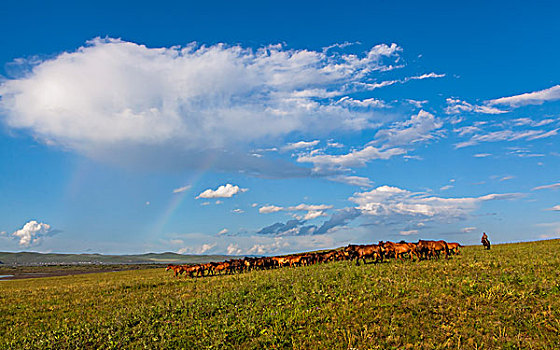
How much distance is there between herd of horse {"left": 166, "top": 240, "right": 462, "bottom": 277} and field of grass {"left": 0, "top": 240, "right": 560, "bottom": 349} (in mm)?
5761

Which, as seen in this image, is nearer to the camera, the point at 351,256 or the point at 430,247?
the point at 430,247

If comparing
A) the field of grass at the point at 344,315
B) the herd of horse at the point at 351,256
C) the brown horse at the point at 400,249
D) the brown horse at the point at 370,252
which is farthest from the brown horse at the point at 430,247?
the field of grass at the point at 344,315

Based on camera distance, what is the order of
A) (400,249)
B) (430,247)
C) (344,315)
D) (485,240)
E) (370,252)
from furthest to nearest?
(485,240) → (370,252) → (430,247) → (400,249) → (344,315)

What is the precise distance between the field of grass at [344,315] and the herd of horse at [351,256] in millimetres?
5761

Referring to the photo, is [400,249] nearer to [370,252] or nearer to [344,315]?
[370,252]

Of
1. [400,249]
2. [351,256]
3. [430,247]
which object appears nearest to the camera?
[400,249]

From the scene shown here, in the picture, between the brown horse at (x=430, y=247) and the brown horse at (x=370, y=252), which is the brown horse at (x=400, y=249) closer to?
the brown horse at (x=430, y=247)

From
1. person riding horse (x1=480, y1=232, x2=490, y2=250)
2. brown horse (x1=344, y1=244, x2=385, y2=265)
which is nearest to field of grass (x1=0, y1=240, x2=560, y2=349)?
brown horse (x1=344, y1=244, x2=385, y2=265)

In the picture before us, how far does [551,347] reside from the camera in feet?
35.7

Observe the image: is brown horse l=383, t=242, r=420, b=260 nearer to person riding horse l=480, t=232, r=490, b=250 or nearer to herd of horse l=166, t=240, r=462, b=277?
herd of horse l=166, t=240, r=462, b=277

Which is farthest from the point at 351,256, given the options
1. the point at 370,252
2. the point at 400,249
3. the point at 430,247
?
the point at 430,247

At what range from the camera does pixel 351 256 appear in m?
32.3

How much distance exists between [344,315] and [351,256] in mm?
18545

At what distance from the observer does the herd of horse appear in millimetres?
27891
